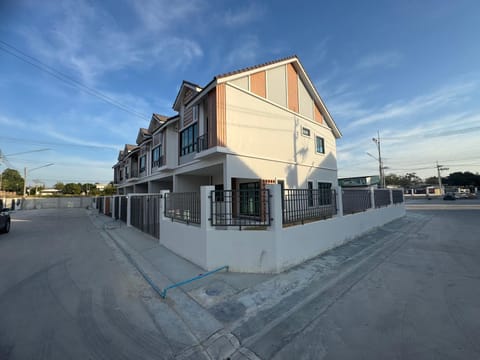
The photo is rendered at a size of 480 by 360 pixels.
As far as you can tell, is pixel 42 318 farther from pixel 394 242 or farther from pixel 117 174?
pixel 117 174

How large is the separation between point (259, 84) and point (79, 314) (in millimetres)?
11058

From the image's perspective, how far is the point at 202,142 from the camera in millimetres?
10336

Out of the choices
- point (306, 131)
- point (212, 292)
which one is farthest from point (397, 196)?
point (212, 292)

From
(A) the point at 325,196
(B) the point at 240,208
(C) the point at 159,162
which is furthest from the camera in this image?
(C) the point at 159,162

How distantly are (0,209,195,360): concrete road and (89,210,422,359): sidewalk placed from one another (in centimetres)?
32


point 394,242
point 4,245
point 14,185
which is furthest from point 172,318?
point 14,185

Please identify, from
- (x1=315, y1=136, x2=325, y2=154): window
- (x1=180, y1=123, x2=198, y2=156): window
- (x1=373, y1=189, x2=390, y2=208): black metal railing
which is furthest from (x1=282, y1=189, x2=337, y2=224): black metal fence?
(x1=315, y1=136, x2=325, y2=154): window

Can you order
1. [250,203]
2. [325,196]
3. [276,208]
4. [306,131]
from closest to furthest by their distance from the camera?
1. [276,208]
2. [250,203]
3. [325,196]
4. [306,131]

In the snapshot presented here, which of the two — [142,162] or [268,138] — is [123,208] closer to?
[142,162]

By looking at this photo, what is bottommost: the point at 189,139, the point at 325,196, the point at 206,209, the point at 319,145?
the point at 206,209

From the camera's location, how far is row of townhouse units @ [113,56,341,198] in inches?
356

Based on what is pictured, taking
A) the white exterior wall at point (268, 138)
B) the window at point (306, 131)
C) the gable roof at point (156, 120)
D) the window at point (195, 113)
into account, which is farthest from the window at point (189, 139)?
the window at point (306, 131)

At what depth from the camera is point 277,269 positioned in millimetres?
4852

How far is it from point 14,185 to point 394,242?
266 feet
